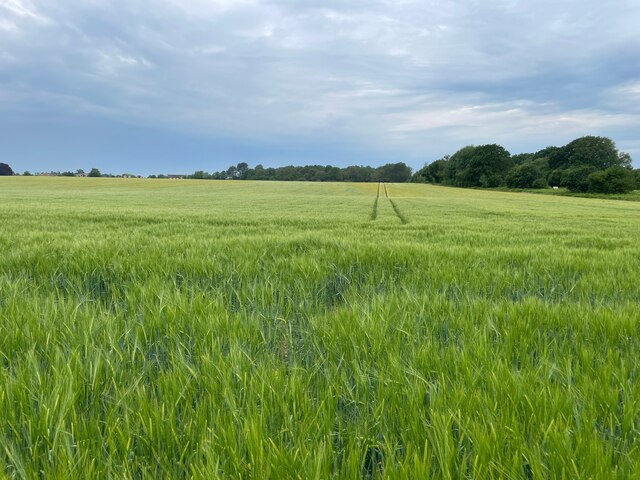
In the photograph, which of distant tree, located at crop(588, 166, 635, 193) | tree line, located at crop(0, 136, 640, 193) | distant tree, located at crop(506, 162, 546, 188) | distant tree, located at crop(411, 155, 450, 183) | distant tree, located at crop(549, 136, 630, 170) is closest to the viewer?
distant tree, located at crop(588, 166, 635, 193)

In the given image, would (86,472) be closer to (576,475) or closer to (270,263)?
(576,475)

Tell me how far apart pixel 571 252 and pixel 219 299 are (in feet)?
16.7

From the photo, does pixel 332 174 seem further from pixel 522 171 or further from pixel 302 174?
pixel 522 171

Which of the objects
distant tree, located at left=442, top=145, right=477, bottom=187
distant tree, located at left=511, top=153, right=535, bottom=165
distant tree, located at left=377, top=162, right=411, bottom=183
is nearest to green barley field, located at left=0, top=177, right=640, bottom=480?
distant tree, located at left=442, top=145, right=477, bottom=187

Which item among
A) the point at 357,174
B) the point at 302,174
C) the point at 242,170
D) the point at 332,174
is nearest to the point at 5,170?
the point at 242,170

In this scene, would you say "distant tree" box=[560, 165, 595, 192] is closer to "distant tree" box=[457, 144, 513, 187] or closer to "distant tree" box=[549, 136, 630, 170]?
"distant tree" box=[549, 136, 630, 170]

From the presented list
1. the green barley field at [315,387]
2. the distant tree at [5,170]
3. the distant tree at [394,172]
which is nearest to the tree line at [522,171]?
the distant tree at [5,170]

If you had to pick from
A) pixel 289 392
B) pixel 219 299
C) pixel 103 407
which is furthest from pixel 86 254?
pixel 289 392

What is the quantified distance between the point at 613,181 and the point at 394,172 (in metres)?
113

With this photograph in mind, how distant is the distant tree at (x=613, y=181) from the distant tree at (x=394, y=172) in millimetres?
105265

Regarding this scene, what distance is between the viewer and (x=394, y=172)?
18588 cm

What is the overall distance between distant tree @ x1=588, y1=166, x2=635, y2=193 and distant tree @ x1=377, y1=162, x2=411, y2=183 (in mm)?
105265

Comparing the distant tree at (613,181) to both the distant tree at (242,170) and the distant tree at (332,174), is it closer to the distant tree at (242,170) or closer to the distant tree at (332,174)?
the distant tree at (332,174)

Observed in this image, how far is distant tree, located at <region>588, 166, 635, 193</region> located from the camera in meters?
77.4
